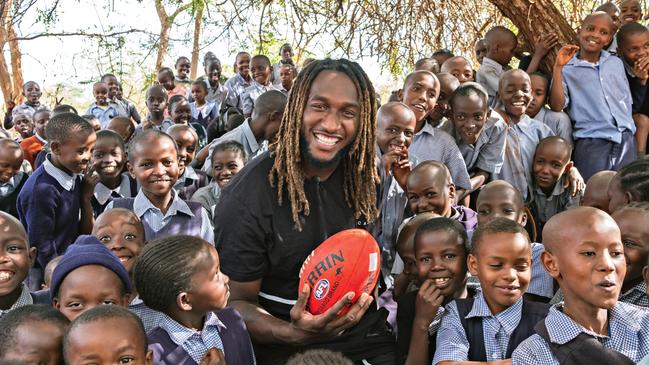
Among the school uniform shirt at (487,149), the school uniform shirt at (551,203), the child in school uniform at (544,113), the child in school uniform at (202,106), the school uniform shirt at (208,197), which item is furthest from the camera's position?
the child in school uniform at (202,106)

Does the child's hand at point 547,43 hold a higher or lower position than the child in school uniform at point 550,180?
higher

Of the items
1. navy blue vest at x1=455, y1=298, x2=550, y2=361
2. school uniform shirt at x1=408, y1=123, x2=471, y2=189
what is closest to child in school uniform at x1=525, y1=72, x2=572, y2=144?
school uniform shirt at x1=408, y1=123, x2=471, y2=189

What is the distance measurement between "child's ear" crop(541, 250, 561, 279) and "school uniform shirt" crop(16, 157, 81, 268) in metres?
3.02

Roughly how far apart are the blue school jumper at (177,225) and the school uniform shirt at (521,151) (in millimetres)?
2429

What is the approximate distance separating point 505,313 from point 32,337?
6.09 ft

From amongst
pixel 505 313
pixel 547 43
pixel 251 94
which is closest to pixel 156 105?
pixel 251 94

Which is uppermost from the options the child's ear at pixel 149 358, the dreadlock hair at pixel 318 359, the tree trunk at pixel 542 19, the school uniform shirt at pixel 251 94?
the tree trunk at pixel 542 19

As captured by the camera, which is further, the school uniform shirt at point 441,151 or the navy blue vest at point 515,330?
the school uniform shirt at point 441,151

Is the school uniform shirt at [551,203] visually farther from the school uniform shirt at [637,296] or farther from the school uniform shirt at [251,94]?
the school uniform shirt at [251,94]

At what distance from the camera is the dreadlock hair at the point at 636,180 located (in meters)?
3.41

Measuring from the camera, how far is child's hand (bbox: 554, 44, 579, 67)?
19.5 feet

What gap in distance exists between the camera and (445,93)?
579 cm

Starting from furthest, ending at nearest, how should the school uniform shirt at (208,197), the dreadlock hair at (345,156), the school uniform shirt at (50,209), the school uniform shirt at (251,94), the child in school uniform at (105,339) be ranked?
the school uniform shirt at (251,94), the school uniform shirt at (208,197), the school uniform shirt at (50,209), the dreadlock hair at (345,156), the child in school uniform at (105,339)

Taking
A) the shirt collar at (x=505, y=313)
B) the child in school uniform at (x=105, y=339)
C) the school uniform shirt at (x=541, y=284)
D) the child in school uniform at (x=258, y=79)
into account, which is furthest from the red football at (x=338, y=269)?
the child in school uniform at (x=258, y=79)
